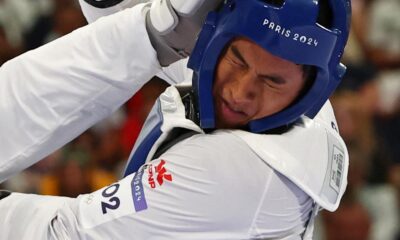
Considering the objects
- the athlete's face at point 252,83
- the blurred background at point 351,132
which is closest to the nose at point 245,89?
the athlete's face at point 252,83

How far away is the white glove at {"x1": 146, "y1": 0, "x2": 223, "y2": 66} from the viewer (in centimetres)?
184

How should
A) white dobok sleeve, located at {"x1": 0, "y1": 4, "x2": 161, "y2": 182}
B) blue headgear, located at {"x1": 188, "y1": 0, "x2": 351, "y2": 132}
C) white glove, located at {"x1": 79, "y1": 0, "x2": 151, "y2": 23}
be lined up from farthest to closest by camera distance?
white glove, located at {"x1": 79, "y1": 0, "x2": 151, "y2": 23} < white dobok sleeve, located at {"x1": 0, "y1": 4, "x2": 161, "y2": 182} < blue headgear, located at {"x1": 188, "y1": 0, "x2": 351, "y2": 132}

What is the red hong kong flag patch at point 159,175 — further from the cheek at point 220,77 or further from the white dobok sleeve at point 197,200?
the cheek at point 220,77

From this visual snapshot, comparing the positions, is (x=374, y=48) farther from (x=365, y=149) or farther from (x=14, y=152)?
(x=14, y=152)

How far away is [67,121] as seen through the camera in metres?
1.93

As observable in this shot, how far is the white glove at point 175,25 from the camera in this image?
6.05 feet

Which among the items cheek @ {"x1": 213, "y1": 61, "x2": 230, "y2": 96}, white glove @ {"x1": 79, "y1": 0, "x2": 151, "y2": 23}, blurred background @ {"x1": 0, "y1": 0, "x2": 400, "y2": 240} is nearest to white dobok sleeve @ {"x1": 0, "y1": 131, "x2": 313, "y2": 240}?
cheek @ {"x1": 213, "y1": 61, "x2": 230, "y2": 96}

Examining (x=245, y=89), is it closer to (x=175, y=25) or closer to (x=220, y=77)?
(x=220, y=77)

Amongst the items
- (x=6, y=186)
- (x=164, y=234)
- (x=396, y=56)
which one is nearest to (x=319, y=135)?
(x=164, y=234)

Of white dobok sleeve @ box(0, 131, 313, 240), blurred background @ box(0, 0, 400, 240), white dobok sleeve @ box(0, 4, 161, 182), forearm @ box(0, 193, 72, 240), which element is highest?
white dobok sleeve @ box(0, 4, 161, 182)

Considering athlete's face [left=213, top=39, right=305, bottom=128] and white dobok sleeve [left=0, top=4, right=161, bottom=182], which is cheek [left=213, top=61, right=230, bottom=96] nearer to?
athlete's face [left=213, top=39, right=305, bottom=128]

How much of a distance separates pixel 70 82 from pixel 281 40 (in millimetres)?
465

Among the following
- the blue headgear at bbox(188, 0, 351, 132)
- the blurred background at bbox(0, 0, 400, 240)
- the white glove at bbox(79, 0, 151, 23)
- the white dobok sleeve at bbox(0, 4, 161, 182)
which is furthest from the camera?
the blurred background at bbox(0, 0, 400, 240)

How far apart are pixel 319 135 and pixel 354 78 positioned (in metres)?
3.10
